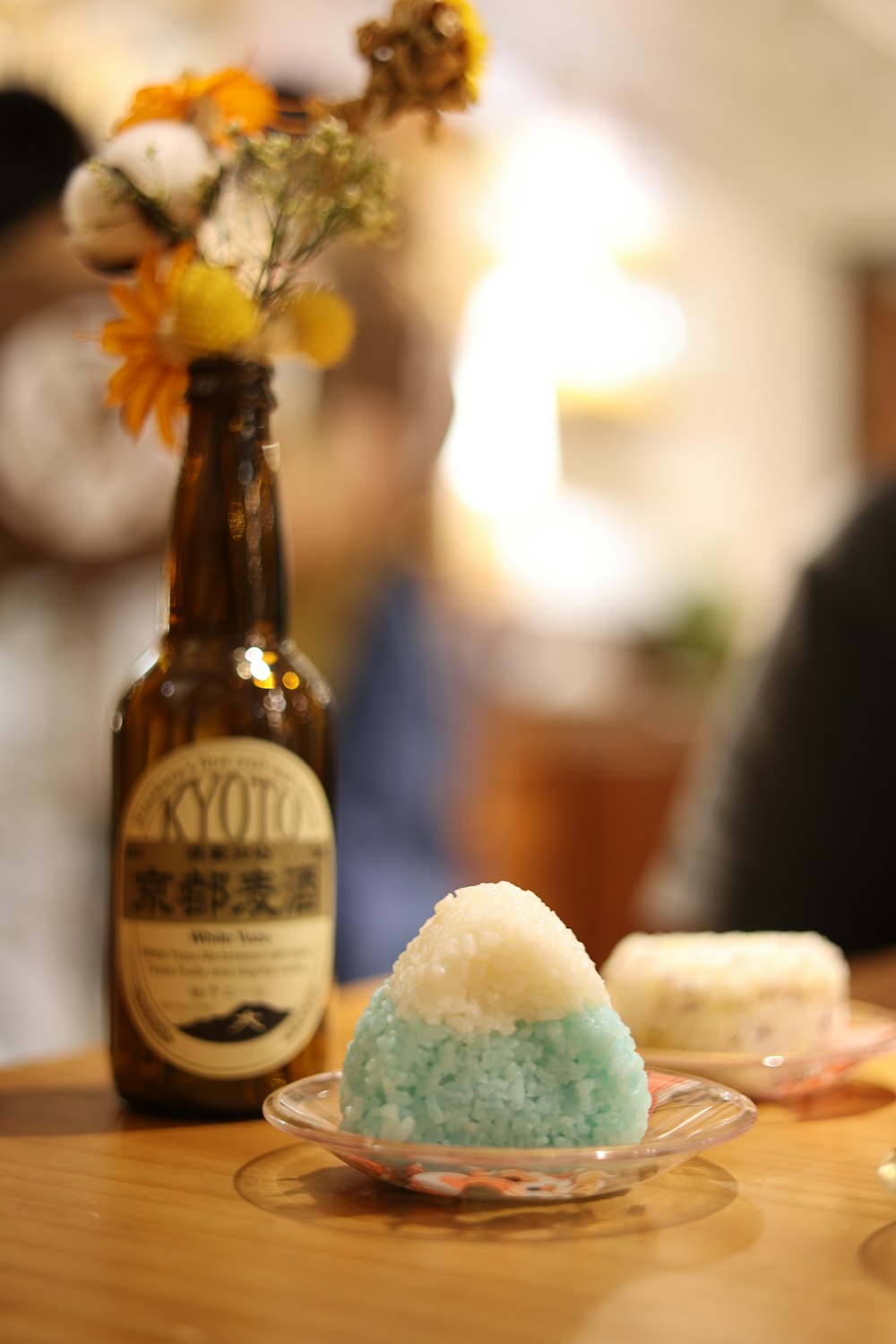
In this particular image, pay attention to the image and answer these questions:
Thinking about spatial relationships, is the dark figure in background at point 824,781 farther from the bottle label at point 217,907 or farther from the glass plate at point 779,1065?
the bottle label at point 217,907

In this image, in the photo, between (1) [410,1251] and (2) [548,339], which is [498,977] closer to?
(1) [410,1251]

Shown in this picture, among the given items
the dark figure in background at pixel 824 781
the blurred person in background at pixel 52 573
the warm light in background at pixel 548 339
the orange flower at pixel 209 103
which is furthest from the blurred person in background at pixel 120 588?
the warm light in background at pixel 548 339

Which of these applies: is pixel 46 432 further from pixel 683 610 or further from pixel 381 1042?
pixel 683 610

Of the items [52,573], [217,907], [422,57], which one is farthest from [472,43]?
[52,573]

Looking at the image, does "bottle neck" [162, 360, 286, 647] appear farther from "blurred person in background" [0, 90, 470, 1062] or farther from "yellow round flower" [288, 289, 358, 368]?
"blurred person in background" [0, 90, 470, 1062]

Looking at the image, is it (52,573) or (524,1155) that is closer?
(524,1155)
